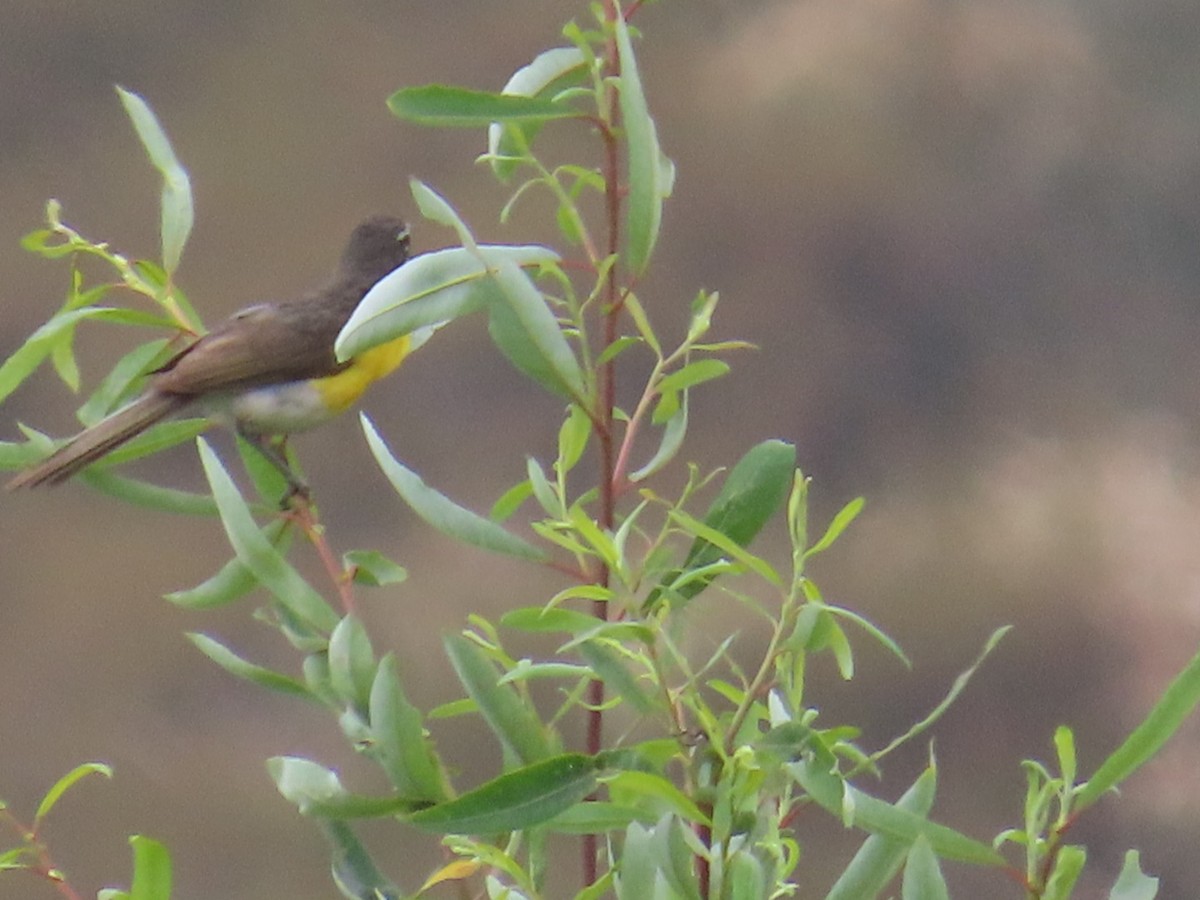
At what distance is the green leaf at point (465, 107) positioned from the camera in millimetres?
486

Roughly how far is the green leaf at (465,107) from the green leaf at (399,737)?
0.48 ft

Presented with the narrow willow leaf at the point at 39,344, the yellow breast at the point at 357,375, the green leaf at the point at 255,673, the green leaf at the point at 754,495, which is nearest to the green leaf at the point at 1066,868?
the green leaf at the point at 754,495

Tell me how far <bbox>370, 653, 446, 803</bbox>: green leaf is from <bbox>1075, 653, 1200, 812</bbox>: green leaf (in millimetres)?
168

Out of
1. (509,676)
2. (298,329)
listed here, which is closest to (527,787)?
(509,676)

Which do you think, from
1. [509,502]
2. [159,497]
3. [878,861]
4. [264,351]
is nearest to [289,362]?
[264,351]

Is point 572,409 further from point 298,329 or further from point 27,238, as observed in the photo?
point 298,329

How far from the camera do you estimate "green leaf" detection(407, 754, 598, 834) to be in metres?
0.44

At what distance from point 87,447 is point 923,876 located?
45cm

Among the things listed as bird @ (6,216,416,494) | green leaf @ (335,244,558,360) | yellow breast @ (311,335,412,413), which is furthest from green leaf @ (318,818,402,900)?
yellow breast @ (311,335,412,413)

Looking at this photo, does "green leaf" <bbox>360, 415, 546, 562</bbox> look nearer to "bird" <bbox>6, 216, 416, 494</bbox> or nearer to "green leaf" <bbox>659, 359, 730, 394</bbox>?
"green leaf" <bbox>659, 359, 730, 394</bbox>

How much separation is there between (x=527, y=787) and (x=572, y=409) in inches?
4.7

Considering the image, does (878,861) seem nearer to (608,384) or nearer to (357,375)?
(608,384)

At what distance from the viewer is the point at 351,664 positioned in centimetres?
50

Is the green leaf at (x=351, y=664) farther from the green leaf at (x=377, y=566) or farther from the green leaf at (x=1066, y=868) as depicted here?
the green leaf at (x=1066, y=868)
